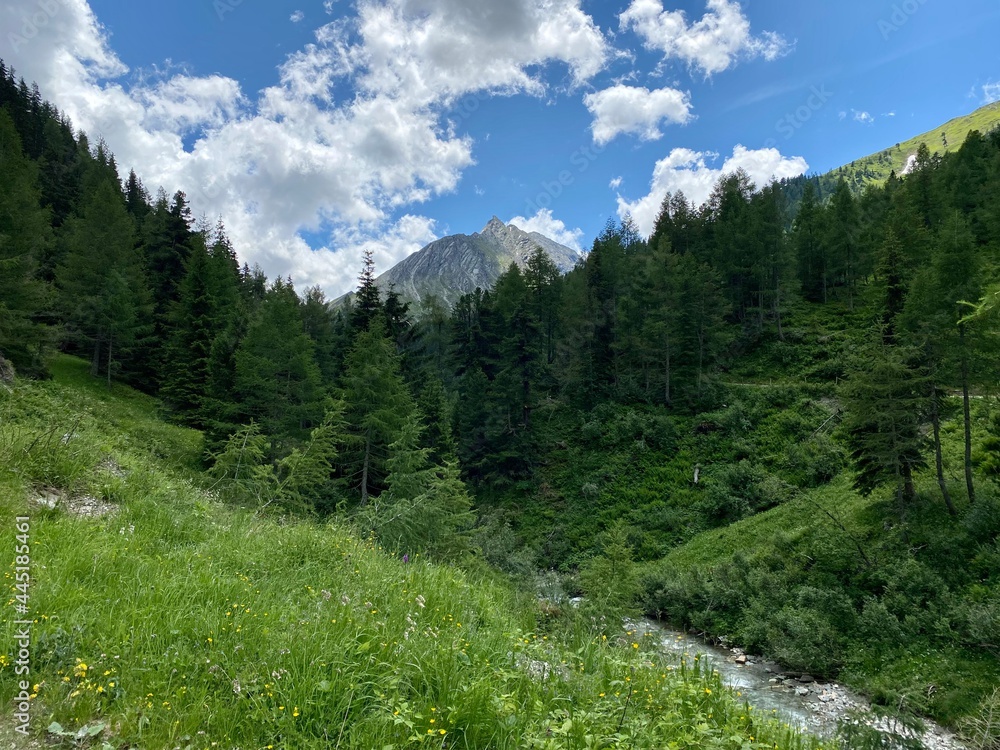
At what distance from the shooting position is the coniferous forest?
1410 cm

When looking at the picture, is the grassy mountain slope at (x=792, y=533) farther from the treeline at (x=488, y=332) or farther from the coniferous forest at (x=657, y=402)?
the treeline at (x=488, y=332)

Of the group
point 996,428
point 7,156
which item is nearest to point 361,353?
point 996,428

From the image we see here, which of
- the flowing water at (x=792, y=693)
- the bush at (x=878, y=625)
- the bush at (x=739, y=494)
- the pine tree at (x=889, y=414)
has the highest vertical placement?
the pine tree at (x=889, y=414)

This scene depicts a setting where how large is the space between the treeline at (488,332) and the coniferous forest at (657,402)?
0.68ft

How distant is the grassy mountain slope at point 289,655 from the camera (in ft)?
9.40

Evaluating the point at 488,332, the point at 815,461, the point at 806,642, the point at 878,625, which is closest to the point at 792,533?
the point at 878,625

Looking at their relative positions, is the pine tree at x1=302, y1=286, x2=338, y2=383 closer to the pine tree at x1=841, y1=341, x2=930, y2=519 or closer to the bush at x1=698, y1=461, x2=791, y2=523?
the bush at x1=698, y1=461, x2=791, y2=523

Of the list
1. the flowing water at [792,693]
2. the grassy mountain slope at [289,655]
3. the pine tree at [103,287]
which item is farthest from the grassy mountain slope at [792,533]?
the pine tree at [103,287]

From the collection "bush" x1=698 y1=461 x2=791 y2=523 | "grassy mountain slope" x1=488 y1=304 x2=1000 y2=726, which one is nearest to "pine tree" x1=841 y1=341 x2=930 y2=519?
"grassy mountain slope" x1=488 y1=304 x2=1000 y2=726

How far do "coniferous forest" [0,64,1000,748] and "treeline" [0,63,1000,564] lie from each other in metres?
0.21

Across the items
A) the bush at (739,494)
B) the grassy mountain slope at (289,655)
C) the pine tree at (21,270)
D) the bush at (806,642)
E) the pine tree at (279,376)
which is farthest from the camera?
the bush at (739,494)

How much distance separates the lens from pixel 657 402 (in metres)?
43.2

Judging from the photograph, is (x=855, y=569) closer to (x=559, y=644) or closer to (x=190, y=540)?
(x=559, y=644)

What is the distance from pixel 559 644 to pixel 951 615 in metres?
14.8
